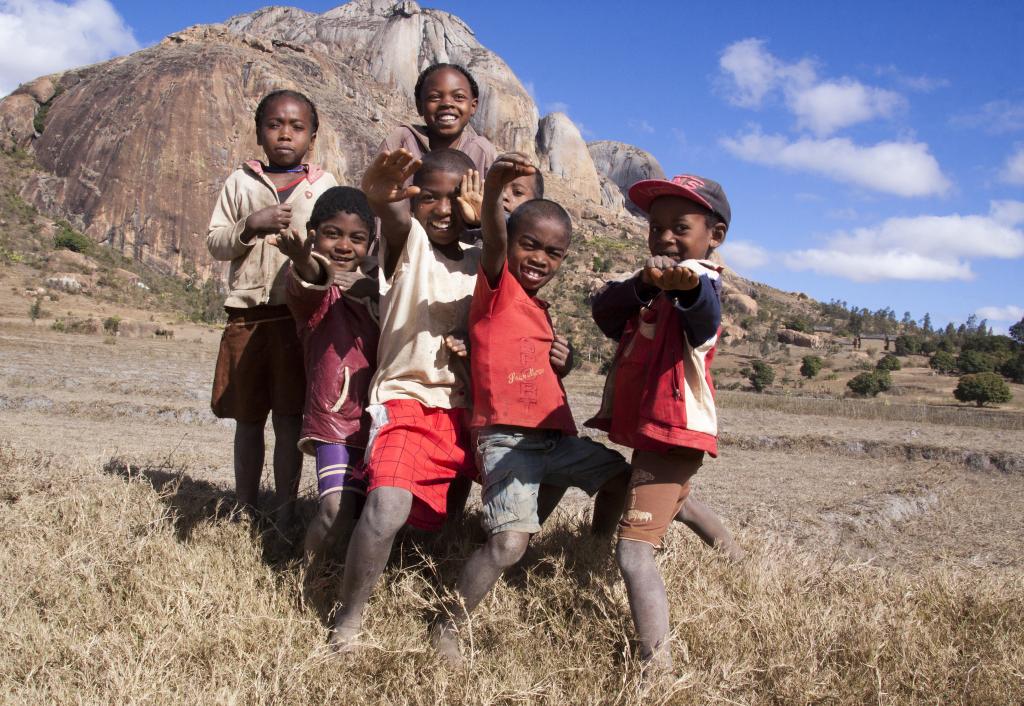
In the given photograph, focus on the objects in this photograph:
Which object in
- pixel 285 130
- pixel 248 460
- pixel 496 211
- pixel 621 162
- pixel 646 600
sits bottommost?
pixel 248 460

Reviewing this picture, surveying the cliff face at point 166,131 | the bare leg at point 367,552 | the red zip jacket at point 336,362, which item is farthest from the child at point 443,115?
the cliff face at point 166,131

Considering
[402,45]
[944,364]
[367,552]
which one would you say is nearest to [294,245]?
[367,552]

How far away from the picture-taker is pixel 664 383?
106 inches

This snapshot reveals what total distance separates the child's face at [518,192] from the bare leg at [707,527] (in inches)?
60.2

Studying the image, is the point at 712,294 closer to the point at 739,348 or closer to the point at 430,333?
the point at 430,333

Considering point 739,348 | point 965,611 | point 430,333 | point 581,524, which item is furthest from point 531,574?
point 739,348

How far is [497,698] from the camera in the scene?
234cm

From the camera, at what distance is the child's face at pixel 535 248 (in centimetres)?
280

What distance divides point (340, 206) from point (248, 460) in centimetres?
154

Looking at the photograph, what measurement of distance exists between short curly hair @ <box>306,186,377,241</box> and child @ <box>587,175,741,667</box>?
1.09 meters

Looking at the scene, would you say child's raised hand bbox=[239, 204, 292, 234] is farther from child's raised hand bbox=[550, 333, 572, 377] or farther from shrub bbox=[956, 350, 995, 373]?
shrub bbox=[956, 350, 995, 373]

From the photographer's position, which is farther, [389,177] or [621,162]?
[621,162]

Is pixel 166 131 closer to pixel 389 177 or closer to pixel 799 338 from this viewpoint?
pixel 799 338

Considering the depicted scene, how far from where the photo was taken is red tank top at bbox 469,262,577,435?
2799mm
